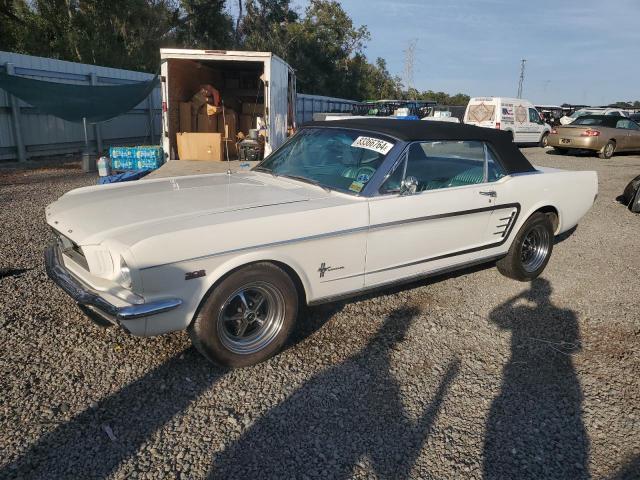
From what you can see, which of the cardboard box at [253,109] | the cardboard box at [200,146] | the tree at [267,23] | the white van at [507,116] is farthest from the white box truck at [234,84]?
the tree at [267,23]

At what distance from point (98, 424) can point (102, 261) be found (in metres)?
0.86

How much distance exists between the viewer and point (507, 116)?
18.2 m

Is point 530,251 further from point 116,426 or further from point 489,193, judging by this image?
point 116,426

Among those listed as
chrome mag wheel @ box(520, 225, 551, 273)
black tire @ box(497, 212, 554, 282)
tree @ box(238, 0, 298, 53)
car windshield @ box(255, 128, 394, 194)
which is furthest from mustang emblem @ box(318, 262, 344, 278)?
tree @ box(238, 0, 298, 53)

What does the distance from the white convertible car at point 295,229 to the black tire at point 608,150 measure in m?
13.6

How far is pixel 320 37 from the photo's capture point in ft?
144

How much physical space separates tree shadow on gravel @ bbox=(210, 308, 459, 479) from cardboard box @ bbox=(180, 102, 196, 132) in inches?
325

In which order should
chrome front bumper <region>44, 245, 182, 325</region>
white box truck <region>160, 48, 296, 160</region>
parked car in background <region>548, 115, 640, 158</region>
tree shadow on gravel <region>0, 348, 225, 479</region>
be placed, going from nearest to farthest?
1. tree shadow on gravel <region>0, 348, 225, 479</region>
2. chrome front bumper <region>44, 245, 182, 325</region>
3. white box truck <region>160, 48, 296, 160</region>
4. parked car in background <region>548, 115, 640, 158</region>

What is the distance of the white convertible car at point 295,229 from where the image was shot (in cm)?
270

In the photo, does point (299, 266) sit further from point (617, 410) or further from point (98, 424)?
point (617, 410)

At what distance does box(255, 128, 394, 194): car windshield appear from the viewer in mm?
3668

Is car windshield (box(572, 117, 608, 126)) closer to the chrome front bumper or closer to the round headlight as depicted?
the chrome front bumper

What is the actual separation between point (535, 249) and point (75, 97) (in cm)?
A: 940

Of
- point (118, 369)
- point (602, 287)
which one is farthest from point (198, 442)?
point (602, 287)
